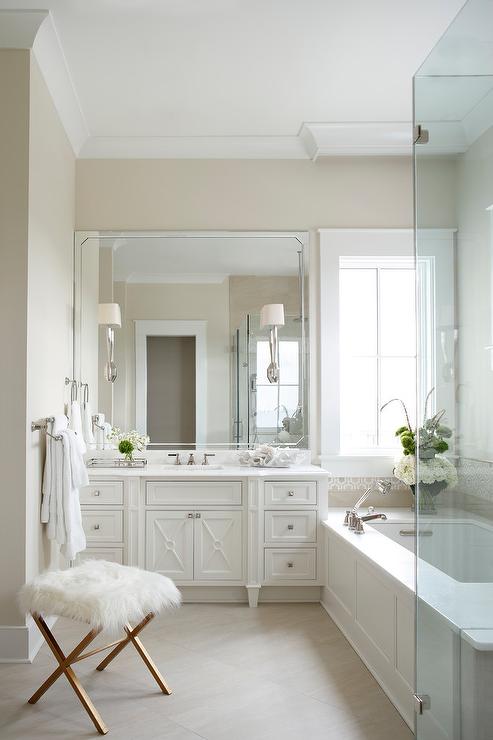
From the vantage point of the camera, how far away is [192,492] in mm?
3924

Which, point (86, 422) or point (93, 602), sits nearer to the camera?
point (93, 602)

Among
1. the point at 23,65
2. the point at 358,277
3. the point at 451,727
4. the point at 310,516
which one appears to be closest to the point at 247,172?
the point at 358,277

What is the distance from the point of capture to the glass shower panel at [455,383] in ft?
5.26

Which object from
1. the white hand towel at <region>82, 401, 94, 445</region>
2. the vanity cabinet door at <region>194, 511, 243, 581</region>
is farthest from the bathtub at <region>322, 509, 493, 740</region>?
the white hand towel at <region>82, 401, 94, 445</region>

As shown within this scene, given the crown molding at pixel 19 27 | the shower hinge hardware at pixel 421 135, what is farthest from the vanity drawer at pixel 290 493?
the crown molding at pixel 19 27

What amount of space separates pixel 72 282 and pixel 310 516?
6.91ft

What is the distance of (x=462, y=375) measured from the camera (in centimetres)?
171

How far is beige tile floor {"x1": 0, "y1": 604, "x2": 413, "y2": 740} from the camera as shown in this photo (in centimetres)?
244

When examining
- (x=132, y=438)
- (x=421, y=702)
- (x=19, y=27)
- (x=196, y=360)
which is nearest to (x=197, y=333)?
(x=196, y=360)

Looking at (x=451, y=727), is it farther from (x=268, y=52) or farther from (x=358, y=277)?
(x=358, y=277)

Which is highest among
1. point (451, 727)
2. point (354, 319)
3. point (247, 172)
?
point (247, 172)

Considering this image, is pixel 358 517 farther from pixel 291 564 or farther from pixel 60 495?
pixel 60 495

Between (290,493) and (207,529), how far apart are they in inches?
21.0

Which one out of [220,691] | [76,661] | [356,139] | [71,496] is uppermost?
[356,139]
